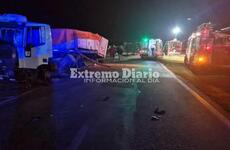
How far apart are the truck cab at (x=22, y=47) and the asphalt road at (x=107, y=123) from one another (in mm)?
2428

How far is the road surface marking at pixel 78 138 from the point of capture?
664 centimetres

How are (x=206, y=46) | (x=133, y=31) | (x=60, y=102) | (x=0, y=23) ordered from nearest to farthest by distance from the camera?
(x=60, y=102) < (x=0, y=23) < (x=206, y=46) < (x=133, y=31)

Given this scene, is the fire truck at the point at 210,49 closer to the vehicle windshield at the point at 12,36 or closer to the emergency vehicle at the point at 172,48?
the vehicle windshield at the point at 12,36

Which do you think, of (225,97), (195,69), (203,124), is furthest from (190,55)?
(203,124)

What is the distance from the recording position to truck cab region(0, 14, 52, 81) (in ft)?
53.2

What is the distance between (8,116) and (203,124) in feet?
15.1

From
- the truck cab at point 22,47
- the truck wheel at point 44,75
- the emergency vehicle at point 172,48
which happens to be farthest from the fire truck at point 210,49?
the emergency vehicle at point 172,48

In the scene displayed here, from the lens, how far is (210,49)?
26.2 meters

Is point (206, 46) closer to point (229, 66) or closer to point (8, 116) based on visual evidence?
point (229, 66)

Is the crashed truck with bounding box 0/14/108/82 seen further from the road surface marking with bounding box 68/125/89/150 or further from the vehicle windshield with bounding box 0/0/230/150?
the road surface marking with bounding box 68/125/89/150

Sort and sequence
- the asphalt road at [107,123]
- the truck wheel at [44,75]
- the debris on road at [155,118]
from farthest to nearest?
the truck wheel at [44,75]
the debris on road at [155,118]
the asphalt road at [107,123]

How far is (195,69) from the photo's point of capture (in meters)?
27.4

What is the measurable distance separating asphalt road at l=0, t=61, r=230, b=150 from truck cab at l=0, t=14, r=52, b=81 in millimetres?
2428

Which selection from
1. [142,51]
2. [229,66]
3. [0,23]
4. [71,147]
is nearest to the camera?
[71,147]
